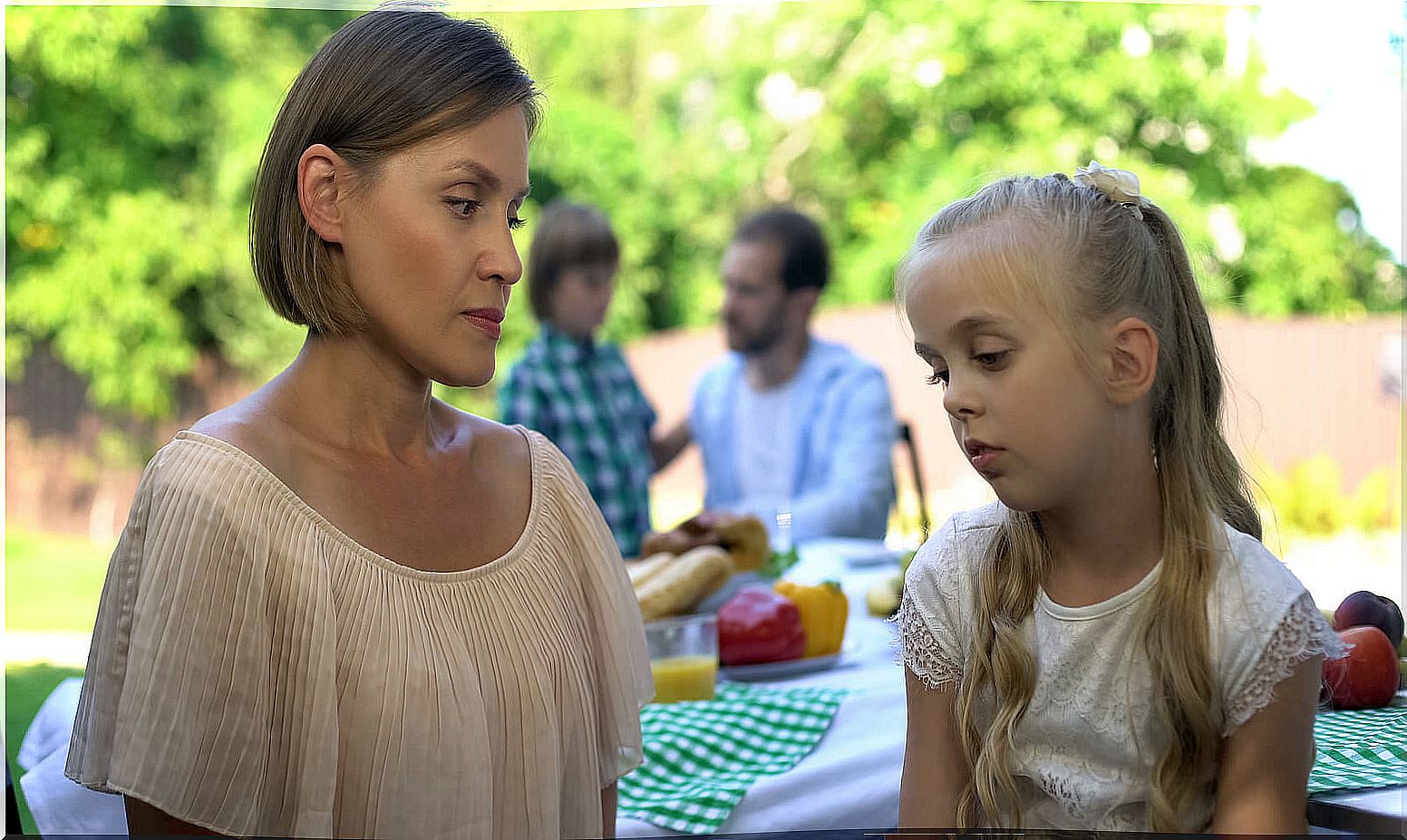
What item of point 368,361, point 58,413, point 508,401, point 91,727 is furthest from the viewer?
point 58,413

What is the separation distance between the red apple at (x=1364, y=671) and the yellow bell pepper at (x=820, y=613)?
828 mm

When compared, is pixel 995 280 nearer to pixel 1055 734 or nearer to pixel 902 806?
pixel 1055 734

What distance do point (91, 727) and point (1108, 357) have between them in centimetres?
115

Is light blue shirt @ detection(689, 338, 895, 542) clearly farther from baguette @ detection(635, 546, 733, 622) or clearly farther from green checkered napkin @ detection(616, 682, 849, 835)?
green checkered napkin @ detection(616, 682, 849, 835)

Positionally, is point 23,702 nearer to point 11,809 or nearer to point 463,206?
A: point 11,809

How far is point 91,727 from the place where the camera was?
4.25 feet

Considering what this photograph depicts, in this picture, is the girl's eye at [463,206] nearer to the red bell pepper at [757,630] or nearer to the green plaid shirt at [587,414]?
the red bell pepper at [757,630]

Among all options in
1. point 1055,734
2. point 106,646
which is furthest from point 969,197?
point 106,646

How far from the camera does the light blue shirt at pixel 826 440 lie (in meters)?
3.90

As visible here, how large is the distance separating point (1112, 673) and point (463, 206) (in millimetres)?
903

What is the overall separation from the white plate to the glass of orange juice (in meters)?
0.12

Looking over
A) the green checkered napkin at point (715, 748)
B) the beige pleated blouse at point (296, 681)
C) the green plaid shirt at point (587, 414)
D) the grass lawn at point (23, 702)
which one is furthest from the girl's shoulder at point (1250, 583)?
the green plaid shirt at point (587, 414)

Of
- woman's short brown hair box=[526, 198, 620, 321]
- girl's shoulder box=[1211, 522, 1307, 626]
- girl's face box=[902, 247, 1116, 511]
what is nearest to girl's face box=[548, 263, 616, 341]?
woman's short brown hair box=[526, 198, 620, 321]

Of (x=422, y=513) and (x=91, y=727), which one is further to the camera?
(x=422, y=513)
